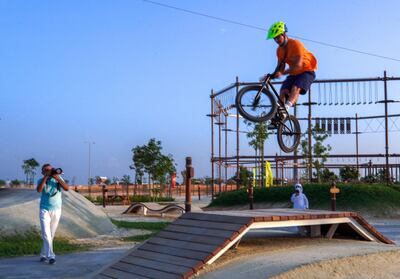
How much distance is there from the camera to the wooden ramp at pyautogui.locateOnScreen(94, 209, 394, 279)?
7.98m

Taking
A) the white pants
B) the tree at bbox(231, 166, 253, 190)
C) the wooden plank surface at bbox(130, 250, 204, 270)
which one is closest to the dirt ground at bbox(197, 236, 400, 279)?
the wooden plank surface at bbox(130, 250, 204, 270)

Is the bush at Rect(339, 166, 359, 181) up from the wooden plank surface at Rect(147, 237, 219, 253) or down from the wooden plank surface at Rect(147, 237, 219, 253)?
up

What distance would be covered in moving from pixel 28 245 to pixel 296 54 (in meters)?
7.40

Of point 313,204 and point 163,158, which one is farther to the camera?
point 163,158

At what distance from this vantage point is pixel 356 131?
104ft

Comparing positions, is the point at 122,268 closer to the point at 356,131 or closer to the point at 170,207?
the point at 170,207

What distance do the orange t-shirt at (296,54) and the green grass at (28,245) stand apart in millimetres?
6402

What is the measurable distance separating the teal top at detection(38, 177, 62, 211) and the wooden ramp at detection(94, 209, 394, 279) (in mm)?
1907

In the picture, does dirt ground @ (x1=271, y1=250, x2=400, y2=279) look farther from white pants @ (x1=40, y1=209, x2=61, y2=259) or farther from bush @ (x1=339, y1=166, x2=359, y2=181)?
bush @ (x1=339, y1=166, x2=359, y2=181)

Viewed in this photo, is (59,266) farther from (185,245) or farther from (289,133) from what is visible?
(289,133)

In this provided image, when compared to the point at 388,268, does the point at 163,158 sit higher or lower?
higher

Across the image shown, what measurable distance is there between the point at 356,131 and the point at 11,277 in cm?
2624

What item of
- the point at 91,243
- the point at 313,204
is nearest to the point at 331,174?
the point at 313,204

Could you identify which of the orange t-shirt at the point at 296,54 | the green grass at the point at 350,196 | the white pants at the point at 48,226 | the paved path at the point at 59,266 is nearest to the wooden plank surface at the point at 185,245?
the paved path at the point at 59,266
